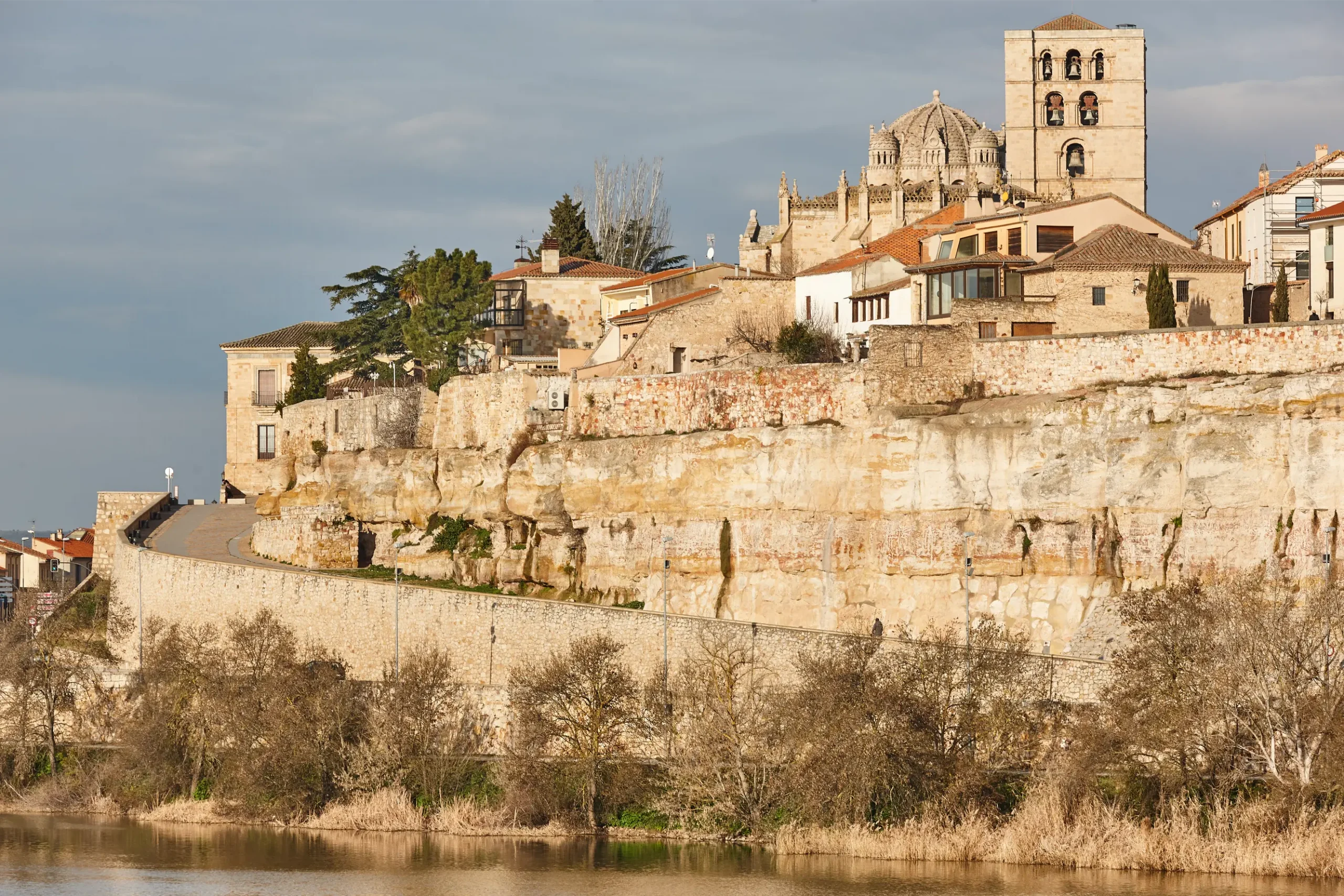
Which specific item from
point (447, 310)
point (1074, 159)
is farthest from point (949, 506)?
point (1074, 159)

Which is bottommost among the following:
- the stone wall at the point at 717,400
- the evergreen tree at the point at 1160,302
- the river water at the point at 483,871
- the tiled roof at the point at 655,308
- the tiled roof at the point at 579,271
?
the river water at the point at 483,871

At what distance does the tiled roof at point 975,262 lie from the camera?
189ft

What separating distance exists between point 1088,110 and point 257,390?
3145cm

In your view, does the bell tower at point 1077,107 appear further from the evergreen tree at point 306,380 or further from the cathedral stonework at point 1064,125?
the evergreen tree at point 306,380

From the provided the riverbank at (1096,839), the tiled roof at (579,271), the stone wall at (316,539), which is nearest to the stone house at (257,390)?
the tiled roof at (579,271)

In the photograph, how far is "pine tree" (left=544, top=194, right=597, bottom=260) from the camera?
87438 mm

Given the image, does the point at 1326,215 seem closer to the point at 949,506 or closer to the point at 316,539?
the point at 949,506

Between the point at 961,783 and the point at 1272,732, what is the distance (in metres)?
5.88

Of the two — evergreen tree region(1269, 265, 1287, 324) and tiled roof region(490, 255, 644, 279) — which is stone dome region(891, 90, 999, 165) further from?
evergreen tree region(1269, 265, 1287, 324)

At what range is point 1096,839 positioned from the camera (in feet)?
137

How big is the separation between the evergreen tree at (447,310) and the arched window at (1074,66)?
2251 centimetres

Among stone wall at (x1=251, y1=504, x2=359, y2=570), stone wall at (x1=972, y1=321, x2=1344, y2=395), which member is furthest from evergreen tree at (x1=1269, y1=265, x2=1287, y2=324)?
stone wall at (x1=251, y1=504, x2=359, y2=570)

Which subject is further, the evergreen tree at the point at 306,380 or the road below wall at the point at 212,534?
the evergreen tree at the point at 306,380

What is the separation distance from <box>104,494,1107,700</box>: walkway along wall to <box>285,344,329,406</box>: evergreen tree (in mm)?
14693
